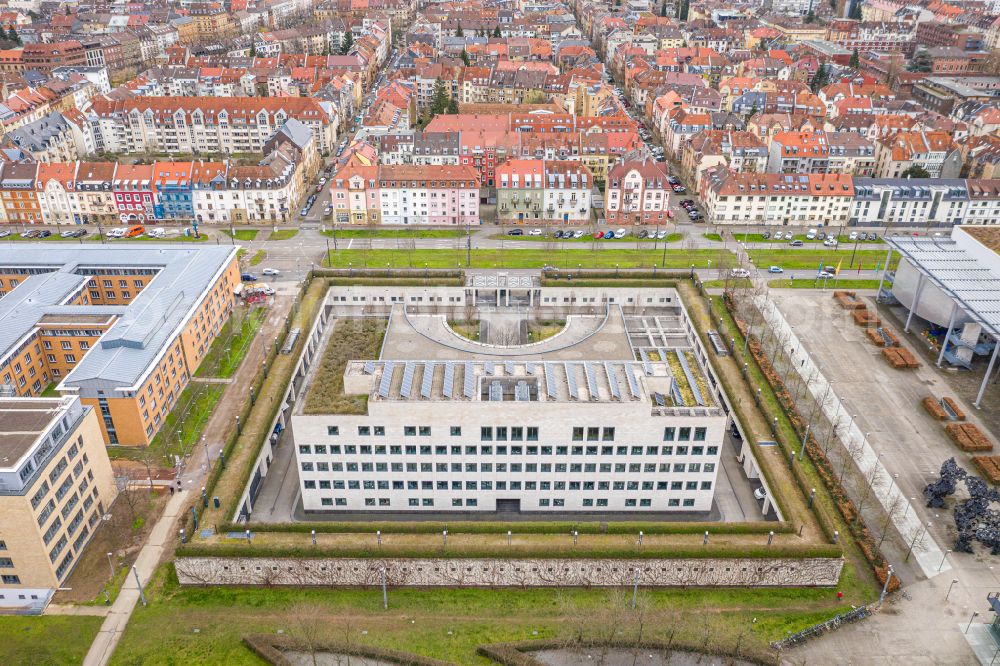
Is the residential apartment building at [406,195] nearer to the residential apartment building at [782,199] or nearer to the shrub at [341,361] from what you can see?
the residential apartment building at [782,199]

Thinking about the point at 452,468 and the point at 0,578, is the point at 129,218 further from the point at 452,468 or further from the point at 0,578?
the point at 452,468

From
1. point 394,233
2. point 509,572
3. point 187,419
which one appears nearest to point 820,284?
point 394,233

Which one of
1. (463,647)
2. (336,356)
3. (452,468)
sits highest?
(336,356)

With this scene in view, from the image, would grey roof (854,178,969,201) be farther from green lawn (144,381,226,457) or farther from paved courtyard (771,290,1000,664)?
green lawn (144,381,226,457)

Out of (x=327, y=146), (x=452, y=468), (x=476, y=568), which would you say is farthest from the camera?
(x=327, y=146)

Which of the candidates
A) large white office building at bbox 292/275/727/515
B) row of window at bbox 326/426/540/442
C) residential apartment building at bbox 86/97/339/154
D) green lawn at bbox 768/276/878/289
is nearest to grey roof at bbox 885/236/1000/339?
green lawn at bbox 768/276/878/289

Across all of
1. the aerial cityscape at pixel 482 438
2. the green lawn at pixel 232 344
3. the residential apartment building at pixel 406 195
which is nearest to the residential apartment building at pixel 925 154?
the aerial cityscape at pixel 482 438

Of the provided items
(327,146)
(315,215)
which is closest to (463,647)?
(315,215)
